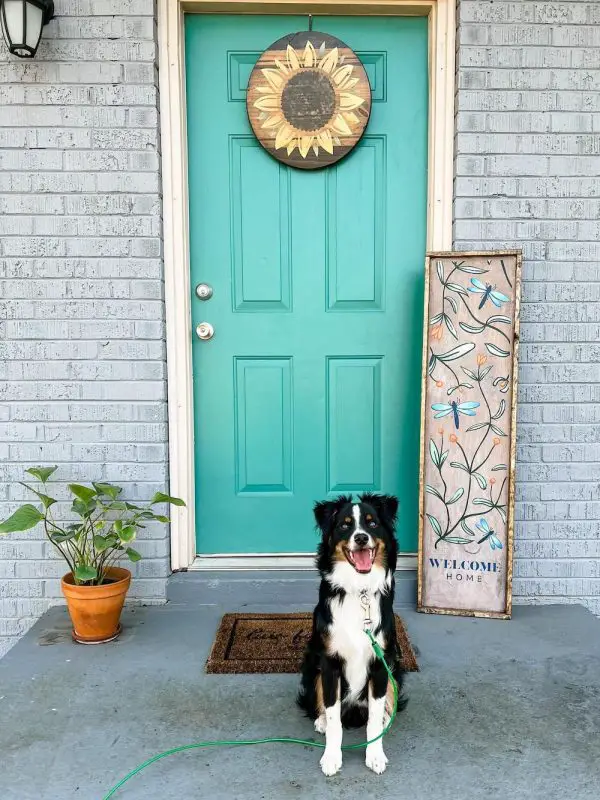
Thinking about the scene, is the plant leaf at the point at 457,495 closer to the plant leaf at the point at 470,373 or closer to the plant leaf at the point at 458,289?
the plant leaf at the point at 470,373

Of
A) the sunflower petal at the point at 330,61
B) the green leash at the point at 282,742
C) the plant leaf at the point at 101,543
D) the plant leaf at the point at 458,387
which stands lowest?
the green leash at the point at 282,742

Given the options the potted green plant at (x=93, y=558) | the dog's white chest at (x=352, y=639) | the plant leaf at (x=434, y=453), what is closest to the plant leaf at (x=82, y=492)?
the potted green plant at (x=93, y=558)

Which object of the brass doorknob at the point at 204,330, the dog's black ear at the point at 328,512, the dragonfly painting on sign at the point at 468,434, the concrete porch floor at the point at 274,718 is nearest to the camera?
the concrete porch floor at the point at 274,718

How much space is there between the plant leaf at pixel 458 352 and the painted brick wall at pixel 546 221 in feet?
0.93

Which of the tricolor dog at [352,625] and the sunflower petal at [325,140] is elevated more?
the sunflower petal at [325,140]

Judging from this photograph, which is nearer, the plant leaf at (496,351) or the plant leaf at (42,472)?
the plant leaf at (42,472)

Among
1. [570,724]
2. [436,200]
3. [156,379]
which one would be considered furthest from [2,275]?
[570,724]

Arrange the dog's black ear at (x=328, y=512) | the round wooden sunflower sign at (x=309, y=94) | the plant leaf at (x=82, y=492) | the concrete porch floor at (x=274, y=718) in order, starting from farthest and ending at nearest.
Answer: the round wooden sunflower sign at (x=309, y=94) → the plant leaf at (x=82, y=492) → the dog's black ear at (x=328, y=512) → the concrete porch floor at (x=274, y=718)

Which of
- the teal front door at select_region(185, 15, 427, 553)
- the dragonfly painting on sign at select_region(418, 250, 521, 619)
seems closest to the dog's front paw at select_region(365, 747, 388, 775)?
the dragonfly painting on sign at select_region(418, 250, 521, 619)

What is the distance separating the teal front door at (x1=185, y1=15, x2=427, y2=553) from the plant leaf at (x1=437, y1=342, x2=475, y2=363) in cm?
24

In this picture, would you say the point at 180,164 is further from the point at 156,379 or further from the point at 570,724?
the point at 570,724

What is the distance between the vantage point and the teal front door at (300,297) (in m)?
2.83

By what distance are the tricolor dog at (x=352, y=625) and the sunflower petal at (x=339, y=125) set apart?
1741 millimetres

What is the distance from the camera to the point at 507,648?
241 centimetres
